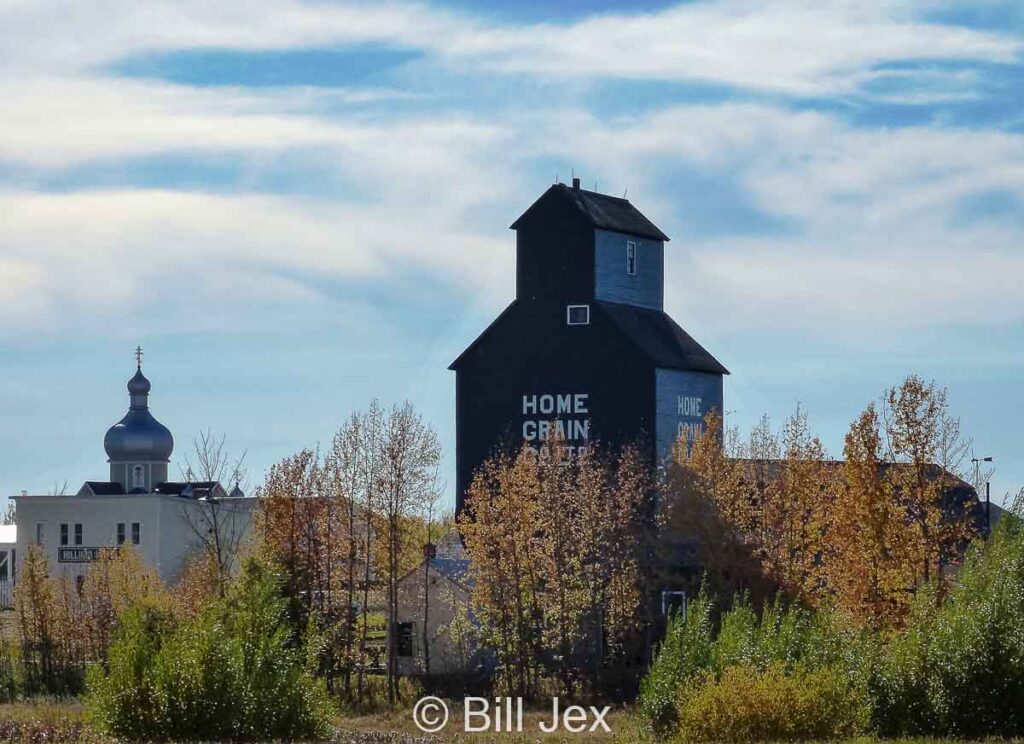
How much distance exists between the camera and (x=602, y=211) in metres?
71.0

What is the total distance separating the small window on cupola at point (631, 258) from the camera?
71062 millimetres

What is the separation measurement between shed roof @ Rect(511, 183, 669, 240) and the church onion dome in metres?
57.8

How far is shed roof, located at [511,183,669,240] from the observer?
69875mm

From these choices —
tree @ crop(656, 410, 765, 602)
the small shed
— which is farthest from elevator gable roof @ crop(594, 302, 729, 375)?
the small shed

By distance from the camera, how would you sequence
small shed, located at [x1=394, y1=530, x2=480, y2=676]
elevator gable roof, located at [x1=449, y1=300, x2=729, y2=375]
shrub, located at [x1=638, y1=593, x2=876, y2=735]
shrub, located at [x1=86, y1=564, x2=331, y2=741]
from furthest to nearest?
elevator gable roof, located at [x1=449, y1=300, x2=729, y2=375] → small shed, located at [x1=394, y1=530, x2=480, y2=676] → shrub, located at [x1=638, y1=593, x2=876, y2=735] → shrub, located at [x1=86, y1=564, x2=331, y2=741]

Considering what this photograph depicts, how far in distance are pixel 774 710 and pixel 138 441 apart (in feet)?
328

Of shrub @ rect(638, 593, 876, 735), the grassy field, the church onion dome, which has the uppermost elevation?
the church onion dome

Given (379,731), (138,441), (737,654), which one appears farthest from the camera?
(138,441)

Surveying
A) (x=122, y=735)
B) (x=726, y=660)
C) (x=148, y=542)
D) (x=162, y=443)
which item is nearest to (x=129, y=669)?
(x=122, y=735)

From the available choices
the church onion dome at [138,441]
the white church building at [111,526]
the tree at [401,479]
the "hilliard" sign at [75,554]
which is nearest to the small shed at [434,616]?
the tree at [401,479]

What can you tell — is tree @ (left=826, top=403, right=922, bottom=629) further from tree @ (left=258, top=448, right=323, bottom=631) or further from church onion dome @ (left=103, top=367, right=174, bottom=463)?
church onion dome @ (left=103, top=367, right=174, bottom=463)

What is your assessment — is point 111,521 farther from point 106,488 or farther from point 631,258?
point 631,258

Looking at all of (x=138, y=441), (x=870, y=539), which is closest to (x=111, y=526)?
(x=138, y=441)

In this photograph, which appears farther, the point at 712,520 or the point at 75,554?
the point at 75,554
